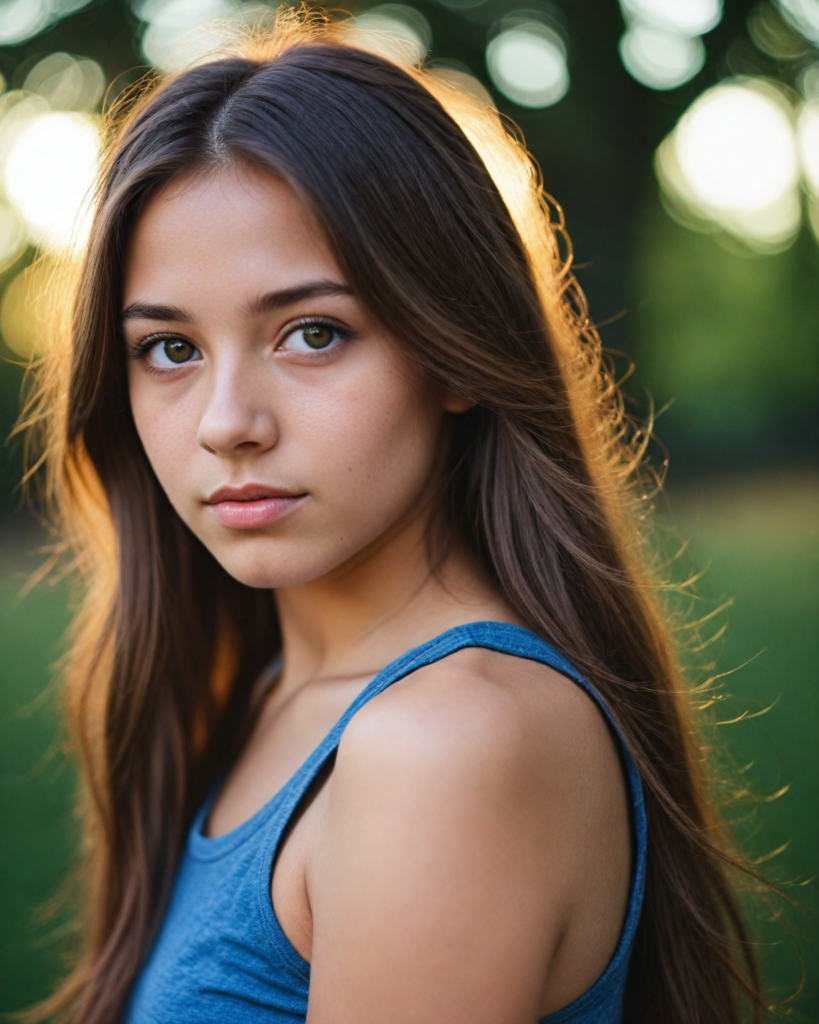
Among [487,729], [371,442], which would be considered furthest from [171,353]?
[487,729]

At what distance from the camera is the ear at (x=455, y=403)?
1546 mm

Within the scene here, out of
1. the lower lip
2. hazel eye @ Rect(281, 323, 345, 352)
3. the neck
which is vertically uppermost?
hazel eye @ Rect(281, 323, 345, 352)

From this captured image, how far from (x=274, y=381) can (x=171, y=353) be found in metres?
0.26

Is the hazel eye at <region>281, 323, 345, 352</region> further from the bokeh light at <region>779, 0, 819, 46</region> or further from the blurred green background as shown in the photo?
→ the bokeh light at <region>779, 0, 819, 46</region>

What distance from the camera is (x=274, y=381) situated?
4.55 feet

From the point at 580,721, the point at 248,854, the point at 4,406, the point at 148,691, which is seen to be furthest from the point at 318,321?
the point at 4,406

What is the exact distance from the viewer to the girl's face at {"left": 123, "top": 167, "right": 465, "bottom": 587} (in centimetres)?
136

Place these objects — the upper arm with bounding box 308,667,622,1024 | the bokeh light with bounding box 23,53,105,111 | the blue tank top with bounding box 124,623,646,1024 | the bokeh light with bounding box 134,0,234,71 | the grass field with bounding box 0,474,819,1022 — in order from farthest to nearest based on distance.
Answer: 1. the bokeh light with bounding box 23,53,105,111
2. the bokeh light with bounding box 134,0,234,71
3. the grass field with bounding box 0,474,819,1022
4. the blue tank top with bounding box 124,623,646,1024
5. the upper arm with bounding box 308,667,622,1024

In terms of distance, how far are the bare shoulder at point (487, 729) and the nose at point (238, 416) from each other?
44 cm

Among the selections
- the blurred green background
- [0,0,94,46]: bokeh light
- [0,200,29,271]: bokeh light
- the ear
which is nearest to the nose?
the ear

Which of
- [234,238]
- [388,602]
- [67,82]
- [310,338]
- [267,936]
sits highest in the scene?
[234,238]

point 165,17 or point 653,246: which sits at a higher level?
point 165,17

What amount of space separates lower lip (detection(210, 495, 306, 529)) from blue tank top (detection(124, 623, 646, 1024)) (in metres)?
0.30

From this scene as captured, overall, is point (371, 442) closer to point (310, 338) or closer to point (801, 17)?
point (310, 338)
